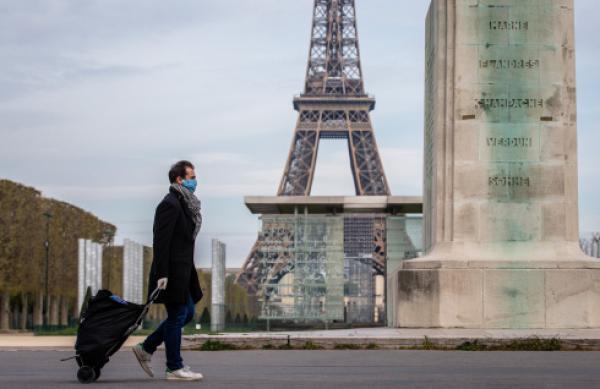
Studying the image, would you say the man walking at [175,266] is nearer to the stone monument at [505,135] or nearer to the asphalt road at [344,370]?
the asphalt road at [344,370]

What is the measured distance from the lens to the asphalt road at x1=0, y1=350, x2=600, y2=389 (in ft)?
31.5

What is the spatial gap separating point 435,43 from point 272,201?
18275 mm

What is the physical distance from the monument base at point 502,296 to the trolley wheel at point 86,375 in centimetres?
917

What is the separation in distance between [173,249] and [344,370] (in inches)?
88.3

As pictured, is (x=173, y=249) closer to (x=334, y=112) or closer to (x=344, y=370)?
(x=344, y=370)

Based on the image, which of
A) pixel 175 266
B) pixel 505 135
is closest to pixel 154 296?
pixel 175 266

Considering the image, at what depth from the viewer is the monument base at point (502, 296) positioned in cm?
1831

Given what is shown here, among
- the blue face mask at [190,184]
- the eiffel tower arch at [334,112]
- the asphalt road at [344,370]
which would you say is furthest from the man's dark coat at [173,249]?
the eiffel tower arch at [334,112]

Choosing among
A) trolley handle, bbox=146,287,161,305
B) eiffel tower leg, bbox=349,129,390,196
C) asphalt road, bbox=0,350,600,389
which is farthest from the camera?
eiffel tower leg, bbox=349,129,390,196

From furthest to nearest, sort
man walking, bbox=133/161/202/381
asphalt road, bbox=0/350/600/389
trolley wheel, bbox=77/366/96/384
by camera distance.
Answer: man walking, bbox=133/161/202/381
trolley wheel, bbox=77/366/96/384
asphalt road, bbox=0/350/600/389

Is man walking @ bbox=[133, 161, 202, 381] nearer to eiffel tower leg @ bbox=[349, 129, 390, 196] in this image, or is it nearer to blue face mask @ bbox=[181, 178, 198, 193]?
blue face mask @ bbox=[181, 178, 198, 193]

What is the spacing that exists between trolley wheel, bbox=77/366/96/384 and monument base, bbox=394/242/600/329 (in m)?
9.17

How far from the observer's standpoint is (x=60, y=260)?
57.9 m

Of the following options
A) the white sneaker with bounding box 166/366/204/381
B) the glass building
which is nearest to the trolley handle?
the white sneaker with bounding box 166/366/204/381
